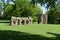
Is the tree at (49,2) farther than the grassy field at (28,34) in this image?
No

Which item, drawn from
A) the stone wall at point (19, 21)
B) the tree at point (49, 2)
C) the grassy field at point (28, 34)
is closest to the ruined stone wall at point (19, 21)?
the stone wall at point (19, 21)

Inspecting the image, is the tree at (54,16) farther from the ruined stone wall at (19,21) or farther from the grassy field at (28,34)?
the grassy field at (28,34)

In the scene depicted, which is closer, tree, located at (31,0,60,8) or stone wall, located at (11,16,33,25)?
tree, located at (31,0,60,8)

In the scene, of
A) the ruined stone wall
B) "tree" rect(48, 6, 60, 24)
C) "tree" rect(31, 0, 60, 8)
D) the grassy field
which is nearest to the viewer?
"tree" rect(31, 0, 60, 8)

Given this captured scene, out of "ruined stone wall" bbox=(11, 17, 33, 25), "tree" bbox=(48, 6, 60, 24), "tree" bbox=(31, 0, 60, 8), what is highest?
"tree" bbox=(31, 0, 60, 8)

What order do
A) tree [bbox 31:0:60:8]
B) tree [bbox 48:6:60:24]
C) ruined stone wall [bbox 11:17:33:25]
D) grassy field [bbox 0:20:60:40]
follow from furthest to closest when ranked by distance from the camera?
tree [bbox 48:6:60:24] < ruined stone wall [bbox 11:17:33:25] < grassy field [bbox 0:20:60:40] < tree [bbox 31:0:60:8]

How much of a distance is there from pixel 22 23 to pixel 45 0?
20.4 meters

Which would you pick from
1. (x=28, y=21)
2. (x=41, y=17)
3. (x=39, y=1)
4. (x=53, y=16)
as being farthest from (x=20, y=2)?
(x=39, y=1)

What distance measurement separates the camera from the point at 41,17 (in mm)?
40875

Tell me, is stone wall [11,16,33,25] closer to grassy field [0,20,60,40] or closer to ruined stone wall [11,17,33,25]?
ruined stone wall [11,17,33,25]

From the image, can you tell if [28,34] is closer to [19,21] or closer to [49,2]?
[49,2]

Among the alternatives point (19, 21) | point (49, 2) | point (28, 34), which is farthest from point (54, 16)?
point (49, 2)

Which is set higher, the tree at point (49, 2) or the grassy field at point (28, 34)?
the tree at point (49, 2)

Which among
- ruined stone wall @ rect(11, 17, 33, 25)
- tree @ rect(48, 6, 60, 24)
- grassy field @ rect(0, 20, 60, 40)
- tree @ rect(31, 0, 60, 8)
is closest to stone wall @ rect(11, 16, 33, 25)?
ruined stone wall @ rect(11, 17, 33, 25)
